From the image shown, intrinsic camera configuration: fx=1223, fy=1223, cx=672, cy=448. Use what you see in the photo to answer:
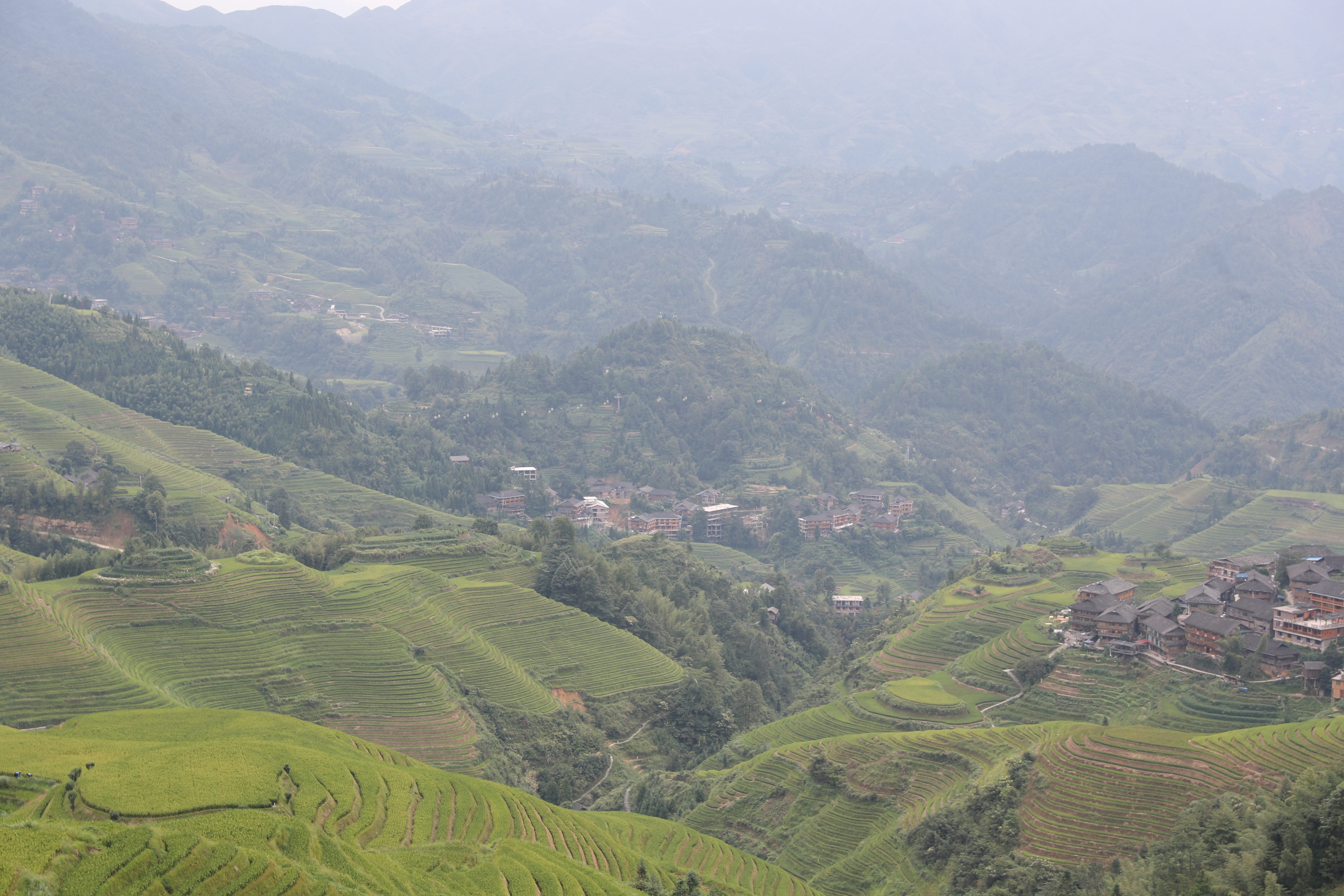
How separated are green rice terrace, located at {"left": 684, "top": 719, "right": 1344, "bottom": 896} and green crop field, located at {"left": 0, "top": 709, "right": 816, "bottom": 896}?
2.13 meters

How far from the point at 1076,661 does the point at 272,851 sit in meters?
29.4

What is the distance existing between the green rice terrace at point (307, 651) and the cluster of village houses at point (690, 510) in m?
37.4

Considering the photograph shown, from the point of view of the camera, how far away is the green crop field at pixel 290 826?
18672mm

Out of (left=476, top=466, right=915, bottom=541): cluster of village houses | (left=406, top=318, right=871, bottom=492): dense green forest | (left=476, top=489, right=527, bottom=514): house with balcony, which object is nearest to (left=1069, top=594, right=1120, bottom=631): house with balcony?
(left=476, top=466, right=915, bottom=541): cluster of village houses

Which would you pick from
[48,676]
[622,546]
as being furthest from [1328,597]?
[48,676]

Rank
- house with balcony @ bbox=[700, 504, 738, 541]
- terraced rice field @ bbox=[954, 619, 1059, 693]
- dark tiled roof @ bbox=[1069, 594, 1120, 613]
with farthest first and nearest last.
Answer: house with balcony @ bbox=[700, 504, 738, 541] → dark tiled roof @ bbox=[1069, 594, 1120, 613] → terraced rice field @ bbox=[954, 619, 1059, 693]

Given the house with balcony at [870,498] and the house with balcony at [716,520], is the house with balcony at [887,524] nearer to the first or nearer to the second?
the house with balcony at [870,498]

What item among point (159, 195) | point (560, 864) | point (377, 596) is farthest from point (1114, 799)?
point (159, 195)

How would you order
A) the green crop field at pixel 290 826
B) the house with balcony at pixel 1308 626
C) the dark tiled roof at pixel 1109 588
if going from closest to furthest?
the green crop field at pixel 290 826
the house with balcony at pixel 1308 626
the dark tiled roof at pixel 1109 588

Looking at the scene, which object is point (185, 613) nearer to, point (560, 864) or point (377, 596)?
point (377, 596)

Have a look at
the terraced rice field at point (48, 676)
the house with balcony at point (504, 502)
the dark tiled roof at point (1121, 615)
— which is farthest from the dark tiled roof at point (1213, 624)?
the house with balcony at point (504, 502)

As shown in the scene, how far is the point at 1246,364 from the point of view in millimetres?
134125

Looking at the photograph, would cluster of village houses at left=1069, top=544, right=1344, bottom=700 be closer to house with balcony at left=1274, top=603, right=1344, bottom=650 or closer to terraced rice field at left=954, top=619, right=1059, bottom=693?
house with balcony at left=1274, top=603, right=1344, bottom=650

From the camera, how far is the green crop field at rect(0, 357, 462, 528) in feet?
207
